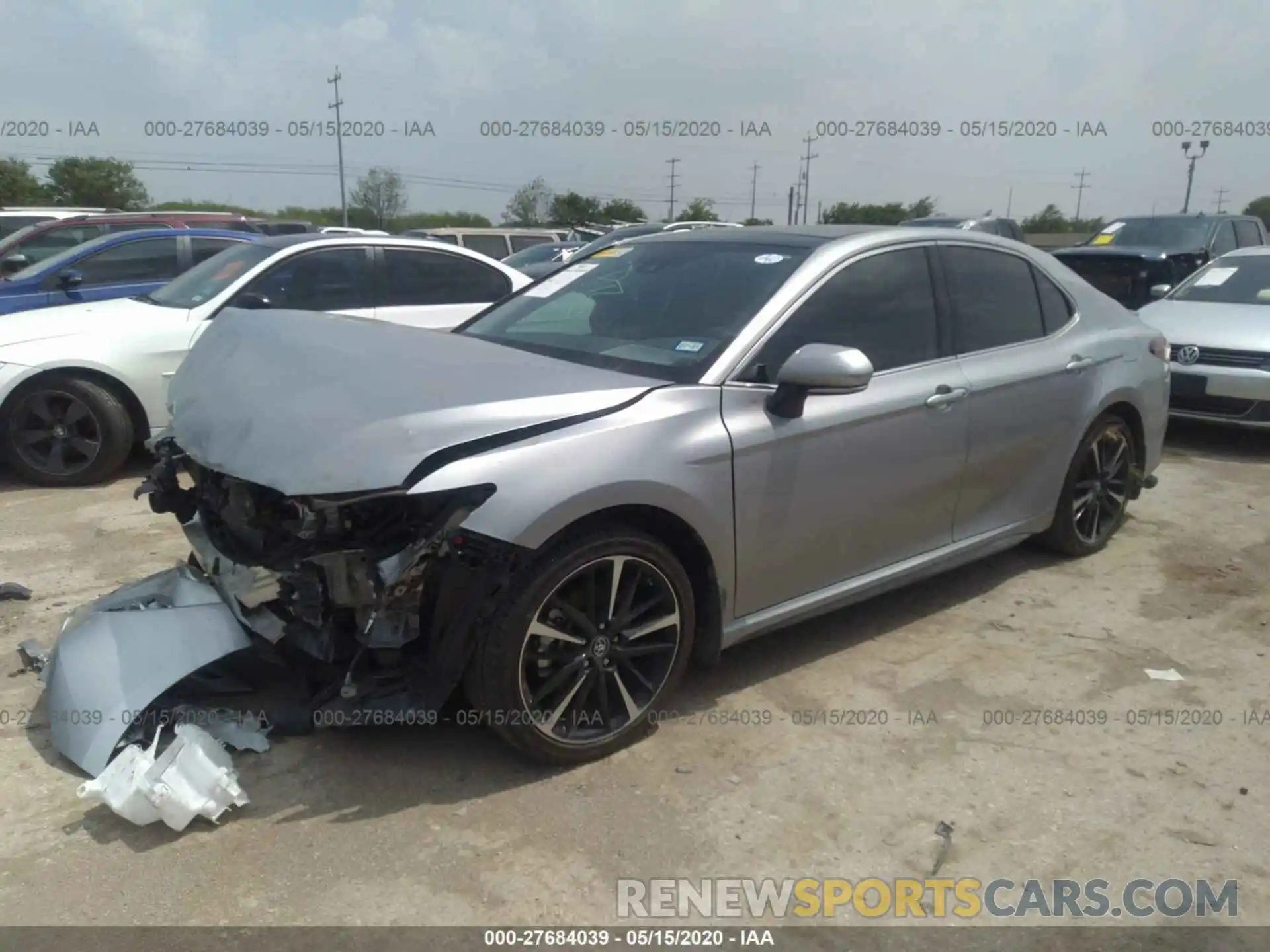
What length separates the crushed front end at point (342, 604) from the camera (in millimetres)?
2811

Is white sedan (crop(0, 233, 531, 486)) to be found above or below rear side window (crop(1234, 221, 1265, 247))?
below

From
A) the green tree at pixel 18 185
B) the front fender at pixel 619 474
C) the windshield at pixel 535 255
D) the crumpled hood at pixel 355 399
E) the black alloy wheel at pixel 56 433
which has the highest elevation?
the green tree at pixel 18 185

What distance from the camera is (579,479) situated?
2900 mm

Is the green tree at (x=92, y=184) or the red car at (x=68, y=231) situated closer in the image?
the red car at (x=68, y=231)

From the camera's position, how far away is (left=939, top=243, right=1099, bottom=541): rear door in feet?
13.6

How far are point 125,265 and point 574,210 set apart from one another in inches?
1447

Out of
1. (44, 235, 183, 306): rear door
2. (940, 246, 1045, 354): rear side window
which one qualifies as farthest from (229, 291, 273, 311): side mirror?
(940, 246, 1045, 354): rear side window

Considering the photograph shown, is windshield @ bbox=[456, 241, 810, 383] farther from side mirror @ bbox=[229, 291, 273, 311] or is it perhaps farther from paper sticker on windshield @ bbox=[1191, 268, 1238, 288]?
paper sticker on windshield @ bbox=[1191, 268, 1238, 288]

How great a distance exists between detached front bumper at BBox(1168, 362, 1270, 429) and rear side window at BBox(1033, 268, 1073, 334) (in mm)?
3017

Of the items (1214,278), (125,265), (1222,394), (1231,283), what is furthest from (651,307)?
(1214,278)

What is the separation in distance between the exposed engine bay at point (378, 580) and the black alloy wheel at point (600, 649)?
0.23 m

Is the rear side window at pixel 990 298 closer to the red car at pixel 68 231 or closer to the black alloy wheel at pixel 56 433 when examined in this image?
the black alloy wheel at pixel 56 433

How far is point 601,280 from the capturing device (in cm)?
415

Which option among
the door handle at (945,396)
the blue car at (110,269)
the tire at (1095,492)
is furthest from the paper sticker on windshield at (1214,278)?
the blue car at (110,269)
